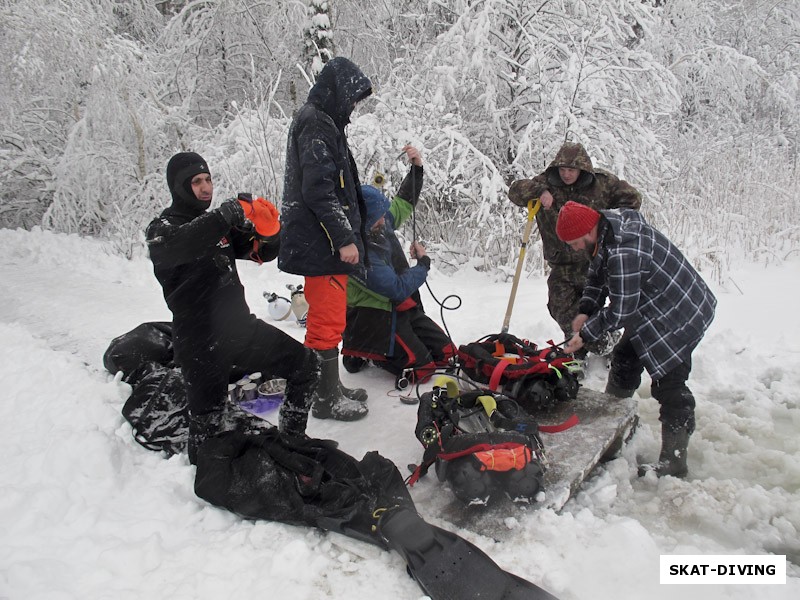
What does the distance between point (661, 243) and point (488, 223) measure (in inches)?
171

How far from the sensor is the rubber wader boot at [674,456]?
115 inches

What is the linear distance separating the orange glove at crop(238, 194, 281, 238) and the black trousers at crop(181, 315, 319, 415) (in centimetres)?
50

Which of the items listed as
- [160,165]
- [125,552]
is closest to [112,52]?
[160,165]

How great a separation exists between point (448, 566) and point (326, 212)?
1.90 m

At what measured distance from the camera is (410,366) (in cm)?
400

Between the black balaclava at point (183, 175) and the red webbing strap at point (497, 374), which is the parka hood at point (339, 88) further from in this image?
the red webbing strap at point (497, 374)

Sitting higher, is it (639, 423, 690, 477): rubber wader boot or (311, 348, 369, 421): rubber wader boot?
(639, 423, 690, 477): rubber wader boot

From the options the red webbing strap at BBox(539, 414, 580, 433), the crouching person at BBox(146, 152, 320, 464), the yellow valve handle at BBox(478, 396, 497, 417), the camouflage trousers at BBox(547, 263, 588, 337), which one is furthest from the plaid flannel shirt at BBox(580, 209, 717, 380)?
the crouching person at BBox(146, 152, 320, 464)

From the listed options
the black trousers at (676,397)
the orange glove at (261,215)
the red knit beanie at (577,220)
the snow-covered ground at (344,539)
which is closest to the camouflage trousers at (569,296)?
the snow-covered ground at (344,539)

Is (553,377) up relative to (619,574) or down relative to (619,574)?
up

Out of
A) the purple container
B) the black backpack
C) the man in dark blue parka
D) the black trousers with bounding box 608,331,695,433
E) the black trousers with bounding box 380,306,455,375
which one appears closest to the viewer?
the black backpack

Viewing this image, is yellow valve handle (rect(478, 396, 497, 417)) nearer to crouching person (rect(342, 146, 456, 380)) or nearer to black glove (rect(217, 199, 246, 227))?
crouching person (rect(342, 146, 456, 380))

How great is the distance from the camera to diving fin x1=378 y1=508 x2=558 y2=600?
79.0 inches

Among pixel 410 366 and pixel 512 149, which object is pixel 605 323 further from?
pixel 512 149
